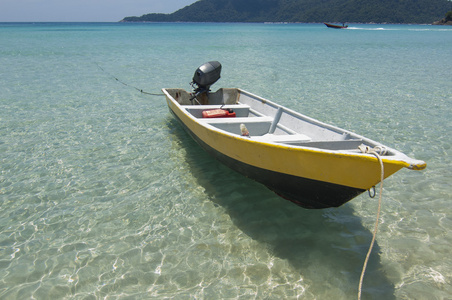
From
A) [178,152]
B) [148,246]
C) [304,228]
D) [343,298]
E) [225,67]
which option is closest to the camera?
[343,298]

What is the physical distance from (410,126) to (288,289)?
698cm

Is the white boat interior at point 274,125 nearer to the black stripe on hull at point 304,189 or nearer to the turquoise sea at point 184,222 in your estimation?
the black stripe on hull at point 304,189

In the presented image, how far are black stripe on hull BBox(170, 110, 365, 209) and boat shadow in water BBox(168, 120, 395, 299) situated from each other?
0.36 m

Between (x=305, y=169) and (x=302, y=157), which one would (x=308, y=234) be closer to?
(x=305, y=169)

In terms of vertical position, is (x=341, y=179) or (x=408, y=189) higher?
(x=341, y=179)

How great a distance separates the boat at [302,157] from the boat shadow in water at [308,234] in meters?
0.36

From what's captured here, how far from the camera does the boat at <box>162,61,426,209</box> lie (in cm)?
367

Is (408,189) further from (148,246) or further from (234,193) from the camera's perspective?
(148,246)

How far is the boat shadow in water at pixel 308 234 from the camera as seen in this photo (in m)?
3.74

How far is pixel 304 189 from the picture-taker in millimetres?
4402

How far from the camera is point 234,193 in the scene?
18.1 ft

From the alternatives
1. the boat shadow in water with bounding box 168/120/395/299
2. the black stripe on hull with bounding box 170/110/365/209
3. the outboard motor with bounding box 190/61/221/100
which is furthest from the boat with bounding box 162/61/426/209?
the outboard motor with bounding box 190/61/221/100

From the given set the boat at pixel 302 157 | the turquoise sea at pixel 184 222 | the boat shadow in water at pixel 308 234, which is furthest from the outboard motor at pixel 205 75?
the boat shadow in water at pixel 308 234

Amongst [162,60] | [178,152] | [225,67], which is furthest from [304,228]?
[162,60]
